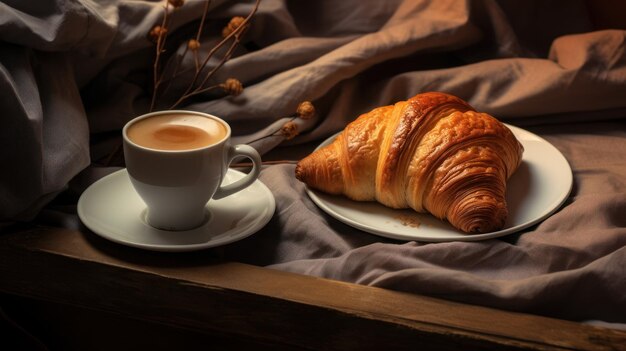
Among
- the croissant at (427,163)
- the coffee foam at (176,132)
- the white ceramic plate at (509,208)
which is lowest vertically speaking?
the white ceramic plate at (509,208)

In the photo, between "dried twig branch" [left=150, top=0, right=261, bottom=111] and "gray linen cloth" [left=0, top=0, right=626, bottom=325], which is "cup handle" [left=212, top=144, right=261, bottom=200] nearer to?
"gray linen cloth" [left=0, top=0, right=626, bottom=325]

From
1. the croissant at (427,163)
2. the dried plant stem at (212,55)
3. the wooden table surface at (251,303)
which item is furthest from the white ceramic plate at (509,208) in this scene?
the dried plant stem at (212,55)

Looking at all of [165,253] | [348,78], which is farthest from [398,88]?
[165,253]

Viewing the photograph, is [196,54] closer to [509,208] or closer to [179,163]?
[179,163]

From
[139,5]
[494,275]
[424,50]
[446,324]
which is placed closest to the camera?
[446,324]

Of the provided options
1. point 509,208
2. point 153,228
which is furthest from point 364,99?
point 153,228

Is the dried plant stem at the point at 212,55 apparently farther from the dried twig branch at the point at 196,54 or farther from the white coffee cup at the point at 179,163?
the white coffee cup at the point at 179,163

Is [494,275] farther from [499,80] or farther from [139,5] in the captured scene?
[139,5]
